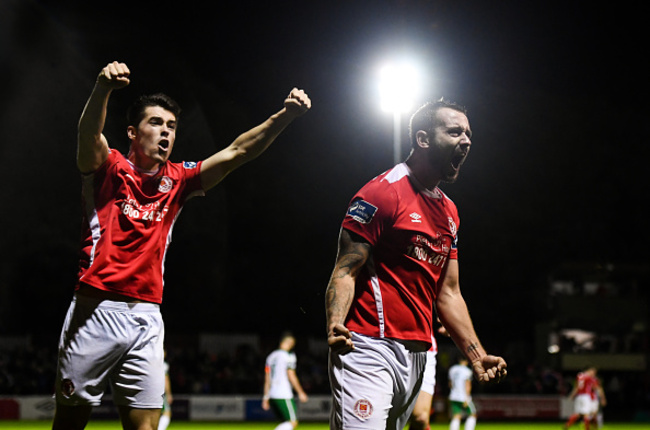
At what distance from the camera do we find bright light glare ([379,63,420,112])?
18.2m

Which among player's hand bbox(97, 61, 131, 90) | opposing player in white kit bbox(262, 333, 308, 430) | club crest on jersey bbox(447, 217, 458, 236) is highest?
player's hand bbox(97, 61, 131, 90)

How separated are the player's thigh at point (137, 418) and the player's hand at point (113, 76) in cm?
194

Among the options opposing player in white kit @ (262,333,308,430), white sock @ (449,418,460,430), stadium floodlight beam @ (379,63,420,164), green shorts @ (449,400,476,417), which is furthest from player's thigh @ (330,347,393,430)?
green shorts @ (449,400,476,417)

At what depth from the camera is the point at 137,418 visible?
5.24 m

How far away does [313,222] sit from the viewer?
45469mm

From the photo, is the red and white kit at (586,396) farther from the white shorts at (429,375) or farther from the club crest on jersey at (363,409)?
the club crest on jersey at (363,409)

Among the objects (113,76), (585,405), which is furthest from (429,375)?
(585,405)

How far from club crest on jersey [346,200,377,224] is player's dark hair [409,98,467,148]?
660 mm

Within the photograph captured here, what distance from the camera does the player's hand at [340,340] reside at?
4.60m

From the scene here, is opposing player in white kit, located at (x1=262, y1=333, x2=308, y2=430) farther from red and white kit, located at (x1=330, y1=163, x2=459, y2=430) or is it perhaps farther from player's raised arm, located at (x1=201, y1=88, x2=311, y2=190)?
red and white kit, located at (x1=330, y1=163, x2=459, y2=430)

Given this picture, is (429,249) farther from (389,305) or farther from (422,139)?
(422,139)

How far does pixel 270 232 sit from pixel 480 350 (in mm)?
39740

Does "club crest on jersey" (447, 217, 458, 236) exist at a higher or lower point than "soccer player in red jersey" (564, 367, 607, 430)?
higher

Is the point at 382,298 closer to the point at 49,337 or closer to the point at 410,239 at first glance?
the point at 410,239
